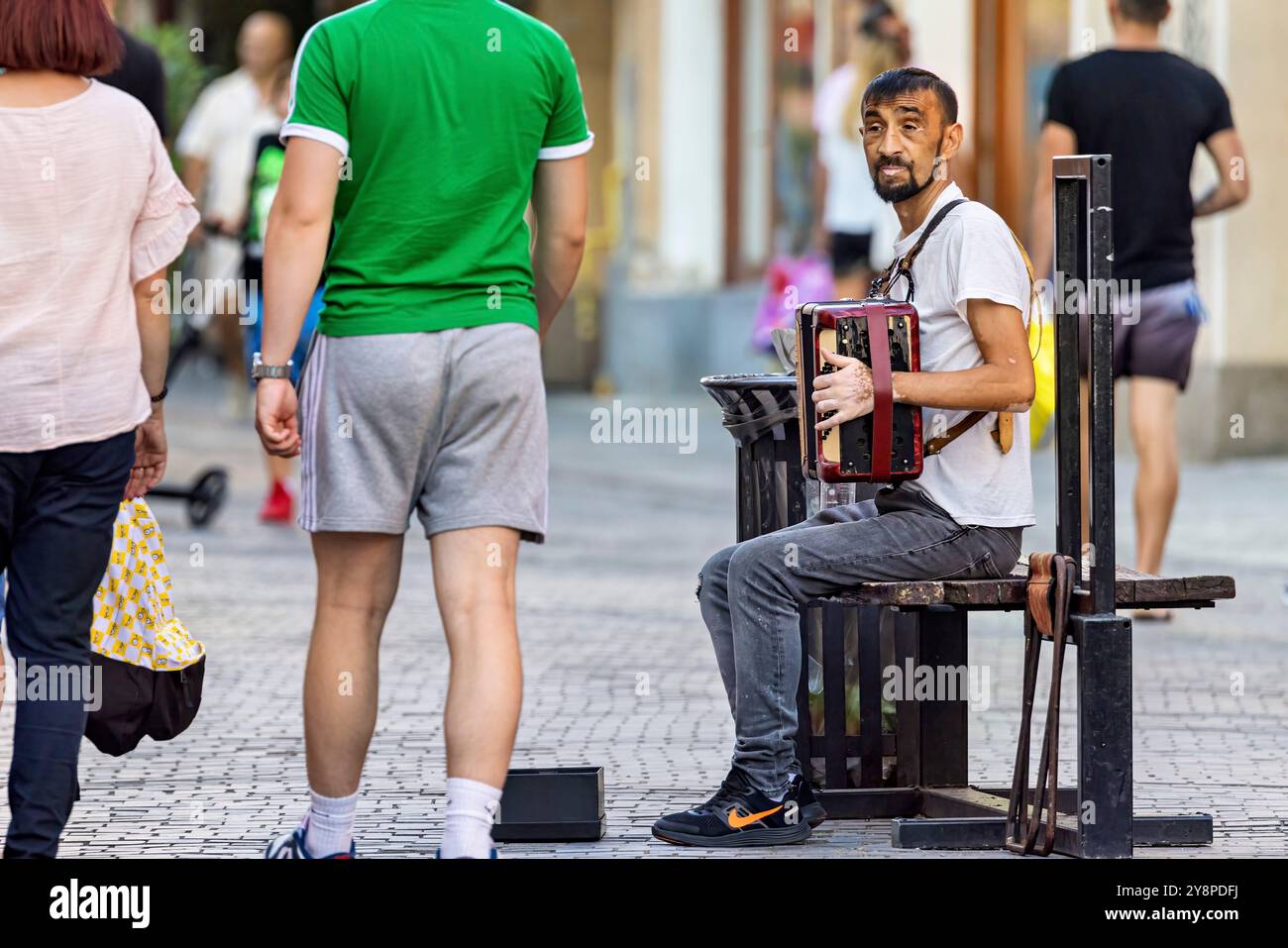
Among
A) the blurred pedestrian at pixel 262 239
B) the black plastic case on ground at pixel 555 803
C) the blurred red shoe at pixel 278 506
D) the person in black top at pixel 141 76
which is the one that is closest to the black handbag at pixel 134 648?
the black plastic case on ground at pixel 555 803

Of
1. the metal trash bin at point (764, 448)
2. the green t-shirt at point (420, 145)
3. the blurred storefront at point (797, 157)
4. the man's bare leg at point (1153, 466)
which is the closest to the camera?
the green t-shirt at point (420, 145)

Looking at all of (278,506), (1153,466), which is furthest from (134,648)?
(278,506)

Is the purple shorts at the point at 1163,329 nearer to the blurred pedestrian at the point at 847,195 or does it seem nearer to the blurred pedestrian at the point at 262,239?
the blurred pedestrian at the point at 262,239

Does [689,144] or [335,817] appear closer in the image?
[335,817]

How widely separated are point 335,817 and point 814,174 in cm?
1404

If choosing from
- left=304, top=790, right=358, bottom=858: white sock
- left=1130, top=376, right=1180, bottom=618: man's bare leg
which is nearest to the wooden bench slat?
left=304, top=790, right=358, bottom=858: white sock

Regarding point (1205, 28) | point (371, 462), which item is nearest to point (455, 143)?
point (371, 462)

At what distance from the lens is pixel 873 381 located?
468cm

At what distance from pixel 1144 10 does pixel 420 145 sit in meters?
4.56

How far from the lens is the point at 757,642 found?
16.1 ft

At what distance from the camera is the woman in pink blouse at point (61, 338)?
4.25 metres

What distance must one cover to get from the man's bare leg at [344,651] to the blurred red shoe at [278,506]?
659 cm

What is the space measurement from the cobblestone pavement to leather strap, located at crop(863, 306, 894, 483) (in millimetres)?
793
